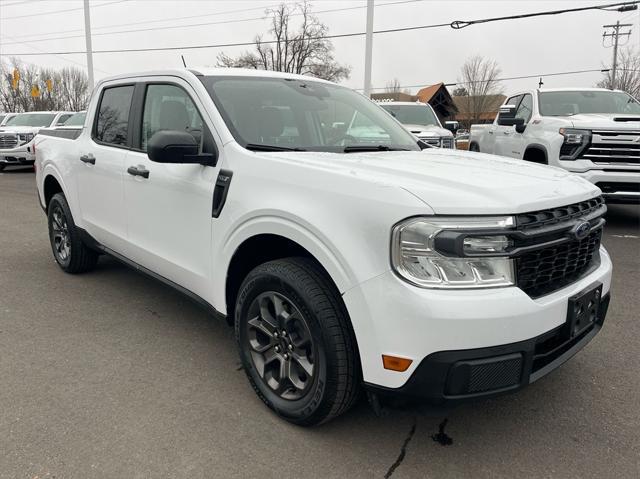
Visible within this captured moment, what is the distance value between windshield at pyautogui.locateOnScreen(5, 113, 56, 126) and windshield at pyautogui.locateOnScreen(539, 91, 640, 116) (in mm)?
16260

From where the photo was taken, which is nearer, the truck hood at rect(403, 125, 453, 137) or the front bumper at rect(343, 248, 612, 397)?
the front bumper at rect(343, 248, 612, 397)

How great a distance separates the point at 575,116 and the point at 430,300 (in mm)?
6787

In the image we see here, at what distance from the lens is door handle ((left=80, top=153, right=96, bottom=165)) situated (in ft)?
13.6

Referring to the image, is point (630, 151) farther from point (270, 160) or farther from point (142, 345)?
point (142, 345)

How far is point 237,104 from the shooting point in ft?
10.3

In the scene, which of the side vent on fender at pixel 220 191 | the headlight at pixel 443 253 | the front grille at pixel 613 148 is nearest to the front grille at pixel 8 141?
the front grille at pixel 613 148

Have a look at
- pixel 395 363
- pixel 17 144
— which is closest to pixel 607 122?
pixel 395 363

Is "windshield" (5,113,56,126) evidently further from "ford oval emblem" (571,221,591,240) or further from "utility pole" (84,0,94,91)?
"ford oval emblem" (571,221,591,240)

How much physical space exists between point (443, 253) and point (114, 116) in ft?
10.4

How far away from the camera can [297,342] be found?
252 centimetres

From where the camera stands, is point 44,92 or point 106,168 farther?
point 44,92

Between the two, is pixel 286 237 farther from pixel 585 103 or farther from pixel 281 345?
pixel 585 103

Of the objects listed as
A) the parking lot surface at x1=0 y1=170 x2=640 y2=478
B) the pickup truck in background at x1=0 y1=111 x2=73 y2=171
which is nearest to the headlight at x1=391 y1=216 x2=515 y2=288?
the parking lot surface at x1=0 y1=170 x2=640 y2=478

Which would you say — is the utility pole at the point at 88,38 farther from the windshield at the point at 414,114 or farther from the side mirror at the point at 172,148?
the side mirror at the point at 172,148
